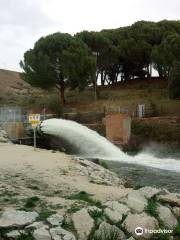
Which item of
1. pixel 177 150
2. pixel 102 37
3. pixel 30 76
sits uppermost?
pixel 102 37

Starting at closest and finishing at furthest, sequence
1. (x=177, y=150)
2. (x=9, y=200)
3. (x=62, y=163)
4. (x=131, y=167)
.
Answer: (x=9, y=200) → (x=62, y=163) → (x=131, y=167) → (x=177, y=150)

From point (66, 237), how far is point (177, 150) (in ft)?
92.0

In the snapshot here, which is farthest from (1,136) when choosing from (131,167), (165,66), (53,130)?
(165,66)

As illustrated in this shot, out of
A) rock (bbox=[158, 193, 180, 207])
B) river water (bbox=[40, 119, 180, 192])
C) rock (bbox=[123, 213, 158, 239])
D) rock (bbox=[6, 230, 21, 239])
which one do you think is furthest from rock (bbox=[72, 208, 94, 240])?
river water (bbox=[40, 119, 180, 192])

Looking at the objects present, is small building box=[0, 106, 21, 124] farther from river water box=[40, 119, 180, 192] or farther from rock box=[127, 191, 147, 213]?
rock box=[127, 191, 147, 213]

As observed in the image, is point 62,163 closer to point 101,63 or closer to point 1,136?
point 1,136

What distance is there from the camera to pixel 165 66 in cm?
5019

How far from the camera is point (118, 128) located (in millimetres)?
34625

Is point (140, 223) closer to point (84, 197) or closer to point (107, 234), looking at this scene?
point (107, 234)

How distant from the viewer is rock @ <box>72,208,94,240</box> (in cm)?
712

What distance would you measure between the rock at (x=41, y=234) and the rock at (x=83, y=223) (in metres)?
0.51

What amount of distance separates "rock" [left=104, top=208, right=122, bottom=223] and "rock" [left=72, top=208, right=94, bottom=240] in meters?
0.36

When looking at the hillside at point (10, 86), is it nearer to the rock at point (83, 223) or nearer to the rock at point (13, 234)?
the rock at point (83, 223)

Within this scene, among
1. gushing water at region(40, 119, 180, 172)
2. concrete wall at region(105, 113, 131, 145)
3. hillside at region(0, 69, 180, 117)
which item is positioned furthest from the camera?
hillside at region(0, 69, 180, 117)
